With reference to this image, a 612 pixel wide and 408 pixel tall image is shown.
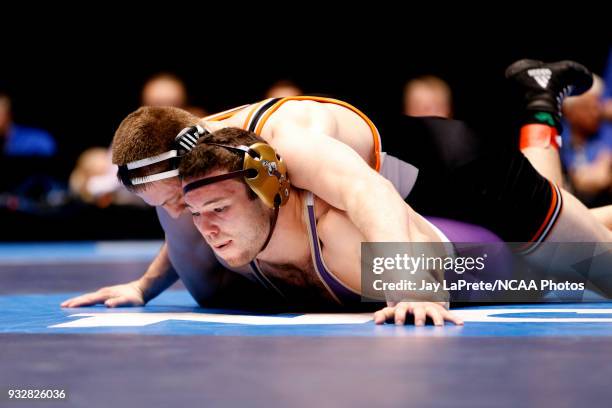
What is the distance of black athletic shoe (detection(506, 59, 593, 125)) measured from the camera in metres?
4.04

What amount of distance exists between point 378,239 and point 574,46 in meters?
6.32

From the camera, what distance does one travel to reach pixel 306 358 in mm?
1820

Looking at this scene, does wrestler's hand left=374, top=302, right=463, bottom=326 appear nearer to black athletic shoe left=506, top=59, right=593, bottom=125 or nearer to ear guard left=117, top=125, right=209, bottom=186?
ear guard left=117, top=125, right=209, bottom=186

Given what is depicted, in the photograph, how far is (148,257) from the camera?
20.1 ft

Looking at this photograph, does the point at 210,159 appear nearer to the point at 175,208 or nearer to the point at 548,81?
the point at 175,208

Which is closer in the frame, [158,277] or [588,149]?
[158,277]

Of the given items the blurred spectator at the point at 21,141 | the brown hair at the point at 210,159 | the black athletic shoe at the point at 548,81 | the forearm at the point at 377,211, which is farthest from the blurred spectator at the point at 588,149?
the blurred spectator at the point at 21,141

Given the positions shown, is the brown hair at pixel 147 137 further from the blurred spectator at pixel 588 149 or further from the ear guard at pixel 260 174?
the blurred spectator at pixel 588 149

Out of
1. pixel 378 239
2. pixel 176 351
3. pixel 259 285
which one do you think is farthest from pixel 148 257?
pixel 176 351

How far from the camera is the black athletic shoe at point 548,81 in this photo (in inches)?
159

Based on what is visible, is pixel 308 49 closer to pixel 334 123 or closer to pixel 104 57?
pixel 104 57

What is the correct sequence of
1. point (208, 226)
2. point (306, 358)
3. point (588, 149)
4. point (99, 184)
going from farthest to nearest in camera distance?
point (99, 184) → point (588, 149) → point (208, 226) → point (306, 358)

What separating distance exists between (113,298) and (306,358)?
5.23 ft

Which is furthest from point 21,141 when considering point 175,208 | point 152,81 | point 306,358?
point 306,358
